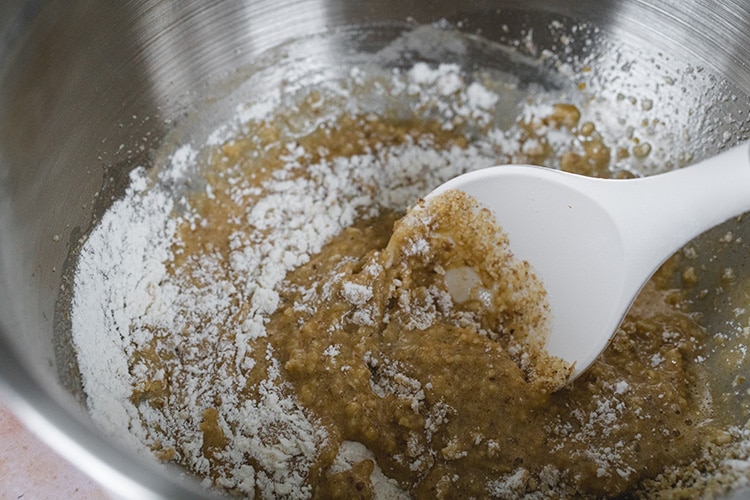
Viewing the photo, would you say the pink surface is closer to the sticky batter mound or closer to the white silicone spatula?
the sticky batter mound

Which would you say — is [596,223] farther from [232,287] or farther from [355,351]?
[232,287]

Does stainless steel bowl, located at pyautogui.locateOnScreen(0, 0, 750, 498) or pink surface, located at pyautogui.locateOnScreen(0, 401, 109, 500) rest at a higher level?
stainless steel bowl, located at pyautogui.locateOnScreen(0, 0, 750, 498)

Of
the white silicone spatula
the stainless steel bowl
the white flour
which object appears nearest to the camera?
the stainless steel bowl

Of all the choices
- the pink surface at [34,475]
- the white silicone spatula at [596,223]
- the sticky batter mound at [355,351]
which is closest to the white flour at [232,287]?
the sticky batter mound at [355,351]

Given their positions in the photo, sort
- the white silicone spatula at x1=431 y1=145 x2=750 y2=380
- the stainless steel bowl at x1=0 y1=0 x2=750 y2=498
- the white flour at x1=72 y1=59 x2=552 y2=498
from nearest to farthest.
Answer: the stainless steel bowl at x1=0 y1=0 x2=750 y2=498, the white silicone spatula at x1=431 y1=145 x2=750 y2=380, the white flour at x1=72 y1=59 x2=552 y2=498

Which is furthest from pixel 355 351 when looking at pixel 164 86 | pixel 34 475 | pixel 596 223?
pixel 164 86

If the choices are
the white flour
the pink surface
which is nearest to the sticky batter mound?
the white flour
